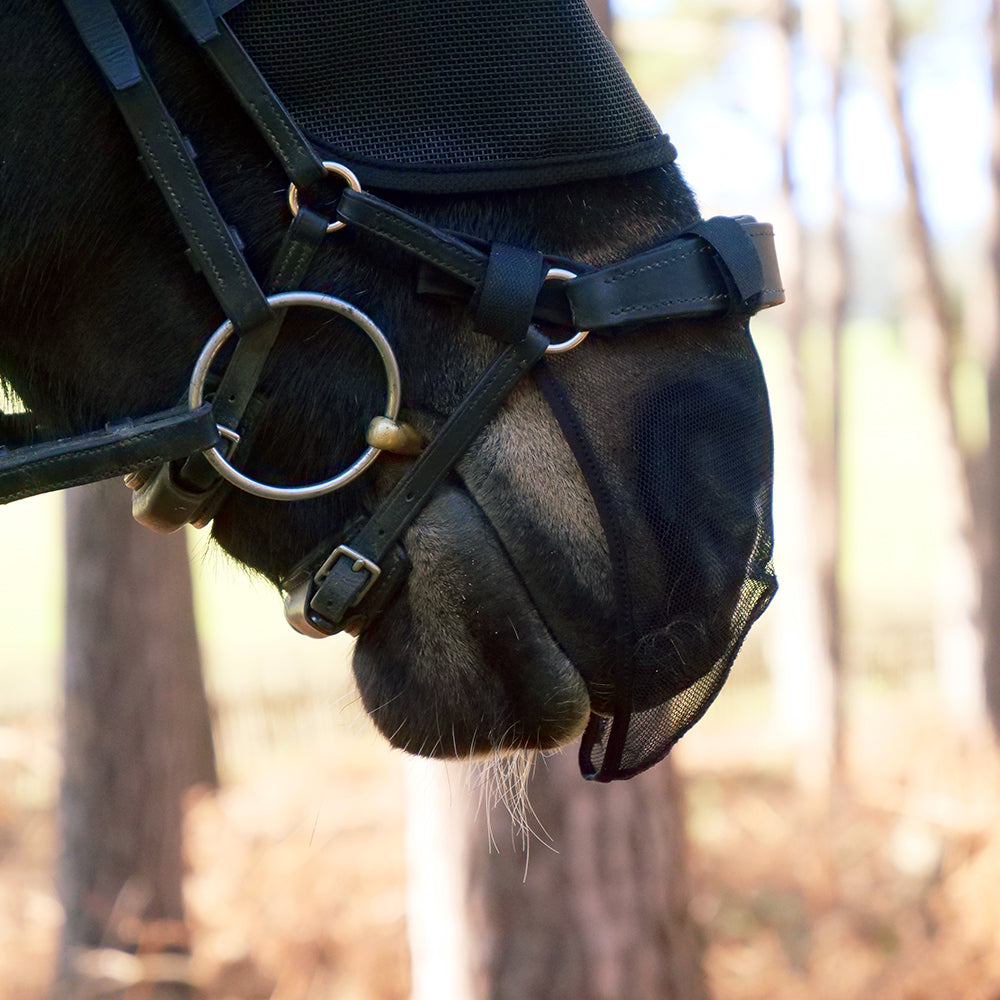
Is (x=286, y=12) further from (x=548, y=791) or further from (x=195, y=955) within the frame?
(x=195, y=955)

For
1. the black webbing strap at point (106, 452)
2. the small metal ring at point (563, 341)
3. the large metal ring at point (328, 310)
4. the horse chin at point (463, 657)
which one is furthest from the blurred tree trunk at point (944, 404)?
the black webbing strap at point (106, 452)

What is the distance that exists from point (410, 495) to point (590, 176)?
0.47 m

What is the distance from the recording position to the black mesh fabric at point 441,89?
4.44 ft

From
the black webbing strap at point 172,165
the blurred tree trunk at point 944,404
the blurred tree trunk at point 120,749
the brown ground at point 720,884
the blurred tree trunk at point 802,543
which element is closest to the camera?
the black webbing strap at point 172,165

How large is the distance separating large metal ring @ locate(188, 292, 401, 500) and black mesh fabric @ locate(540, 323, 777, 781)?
197 mm

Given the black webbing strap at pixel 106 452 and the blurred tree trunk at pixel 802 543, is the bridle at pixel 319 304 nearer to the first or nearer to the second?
the black webbing strap at pixel 106 452

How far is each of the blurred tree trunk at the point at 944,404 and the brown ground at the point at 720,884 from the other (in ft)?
2.32

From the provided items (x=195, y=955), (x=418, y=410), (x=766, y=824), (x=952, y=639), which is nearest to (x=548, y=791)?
(x=418, y=410)

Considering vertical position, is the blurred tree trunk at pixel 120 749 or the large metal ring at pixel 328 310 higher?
the large metal ring at pixel 328 310

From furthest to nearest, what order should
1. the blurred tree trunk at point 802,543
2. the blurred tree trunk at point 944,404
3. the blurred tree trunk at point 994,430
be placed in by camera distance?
the blurred tree trunk at point 802,543 < the blurred tree trunk at point 944,404 < the blurred tree trunk at point 994,430

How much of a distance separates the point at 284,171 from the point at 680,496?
2.08ft

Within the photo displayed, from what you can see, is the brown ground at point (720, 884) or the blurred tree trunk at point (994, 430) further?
the blurred tree trunk at point (994, 430)

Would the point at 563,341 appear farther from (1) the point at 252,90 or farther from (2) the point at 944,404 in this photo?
(2) the point at 944,404

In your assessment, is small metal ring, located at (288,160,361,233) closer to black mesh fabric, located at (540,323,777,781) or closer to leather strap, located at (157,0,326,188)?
leather strap, located at (157,0,326,188)
